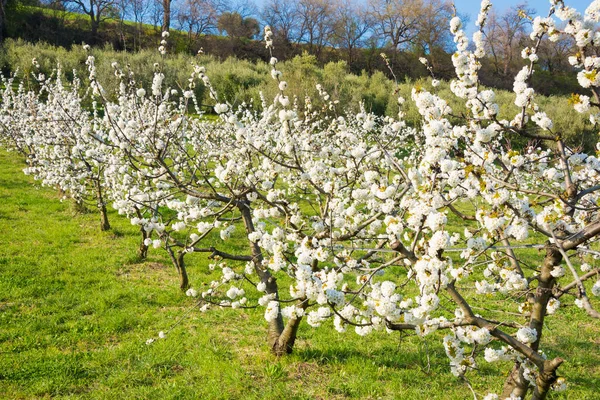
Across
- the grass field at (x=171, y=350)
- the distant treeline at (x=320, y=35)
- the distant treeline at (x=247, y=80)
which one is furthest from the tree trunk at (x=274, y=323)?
the distant treeline at (x=320, y=35)

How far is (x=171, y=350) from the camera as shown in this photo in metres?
4.34

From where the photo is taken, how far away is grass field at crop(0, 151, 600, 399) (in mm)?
3752

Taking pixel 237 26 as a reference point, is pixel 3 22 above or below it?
below

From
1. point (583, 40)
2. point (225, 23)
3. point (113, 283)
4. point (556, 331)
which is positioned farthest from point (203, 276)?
point (225, 23)

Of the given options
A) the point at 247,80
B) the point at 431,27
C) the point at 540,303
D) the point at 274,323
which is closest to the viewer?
the point at 540,303

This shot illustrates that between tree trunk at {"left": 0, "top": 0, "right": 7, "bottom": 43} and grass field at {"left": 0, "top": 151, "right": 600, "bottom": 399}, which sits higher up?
tree trunk at {"left": 0, "top": 0, "right": 7, "bottom": 43}

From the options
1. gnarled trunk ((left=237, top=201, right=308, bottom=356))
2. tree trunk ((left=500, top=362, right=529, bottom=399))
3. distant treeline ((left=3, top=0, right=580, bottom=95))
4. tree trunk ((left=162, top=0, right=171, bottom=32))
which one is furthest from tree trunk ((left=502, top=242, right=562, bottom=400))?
distant treeline ((left=3, top=0, right=580, bottom=95))

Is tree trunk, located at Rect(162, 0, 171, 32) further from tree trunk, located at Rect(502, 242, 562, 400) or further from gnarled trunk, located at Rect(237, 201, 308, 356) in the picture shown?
tree trunk, located at Rect(502, 242, 562, 400)

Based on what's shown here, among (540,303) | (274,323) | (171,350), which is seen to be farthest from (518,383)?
(171,350)

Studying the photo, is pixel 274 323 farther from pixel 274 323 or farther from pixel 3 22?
pixel 3 22

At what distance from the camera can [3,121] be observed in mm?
10602

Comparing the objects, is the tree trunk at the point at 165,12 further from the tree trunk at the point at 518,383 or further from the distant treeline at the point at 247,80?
the tree trunk at the point at 518,383

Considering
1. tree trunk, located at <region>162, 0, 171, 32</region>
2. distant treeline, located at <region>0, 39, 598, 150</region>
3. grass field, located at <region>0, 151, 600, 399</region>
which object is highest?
tree trunk, located at <region>162, 0, 171, 32</region>

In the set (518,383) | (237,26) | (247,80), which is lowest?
(518,383)
